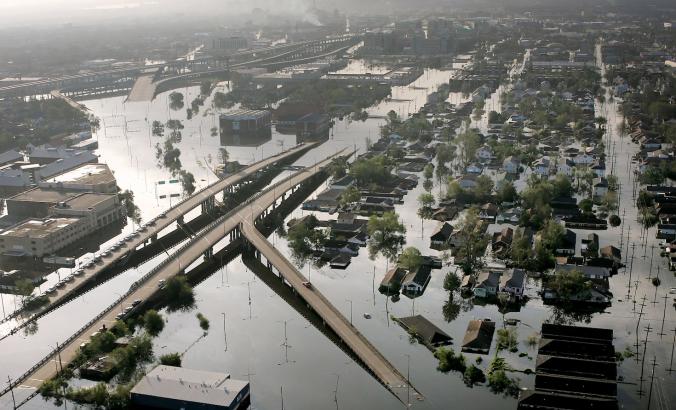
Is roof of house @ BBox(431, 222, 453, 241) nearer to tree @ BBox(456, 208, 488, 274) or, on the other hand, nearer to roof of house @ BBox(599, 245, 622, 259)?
tree @ BBox(456, 208, 488, 274)

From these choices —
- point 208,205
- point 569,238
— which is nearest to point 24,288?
point 208,205

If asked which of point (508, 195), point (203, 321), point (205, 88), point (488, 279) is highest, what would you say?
point (205, 88)

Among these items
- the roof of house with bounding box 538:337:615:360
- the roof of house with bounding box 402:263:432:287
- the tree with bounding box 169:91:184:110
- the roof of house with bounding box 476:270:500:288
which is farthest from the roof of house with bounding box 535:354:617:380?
the tree with bounding box 169:91:184:110

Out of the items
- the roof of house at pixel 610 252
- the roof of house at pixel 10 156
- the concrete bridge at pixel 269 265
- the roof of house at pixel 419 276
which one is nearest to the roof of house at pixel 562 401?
the concrete bridge at pixel 269 265

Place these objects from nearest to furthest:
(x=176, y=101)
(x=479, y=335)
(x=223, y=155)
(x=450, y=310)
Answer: (x=479, y=335) → (x=450, y=310) → (x=223, y=155) → (x=176, y=101)

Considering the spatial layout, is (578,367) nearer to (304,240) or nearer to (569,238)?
(569,238)

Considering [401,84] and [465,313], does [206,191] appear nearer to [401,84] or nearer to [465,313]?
[465,313]
